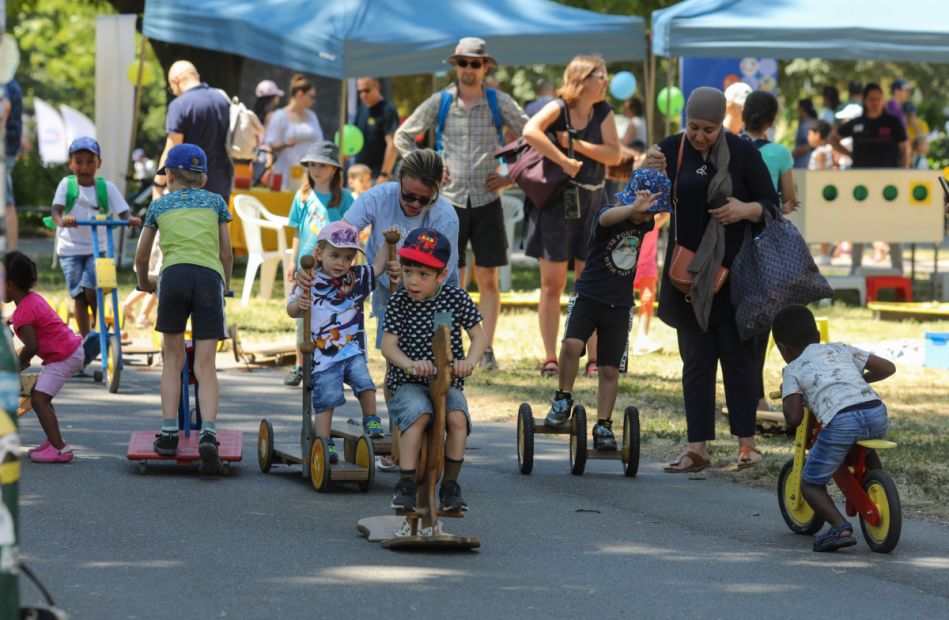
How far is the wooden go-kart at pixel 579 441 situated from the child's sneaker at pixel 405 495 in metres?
1.94

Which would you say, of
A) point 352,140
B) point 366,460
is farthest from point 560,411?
point 352,140

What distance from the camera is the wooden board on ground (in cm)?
1645

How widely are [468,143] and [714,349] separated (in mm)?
3478

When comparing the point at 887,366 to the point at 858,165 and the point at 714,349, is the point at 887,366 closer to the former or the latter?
the point at 714,349

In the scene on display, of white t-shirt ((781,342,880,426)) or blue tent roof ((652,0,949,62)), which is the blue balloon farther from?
white t-shirt ((781,342,880,426))

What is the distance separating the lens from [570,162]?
1151 centimetres

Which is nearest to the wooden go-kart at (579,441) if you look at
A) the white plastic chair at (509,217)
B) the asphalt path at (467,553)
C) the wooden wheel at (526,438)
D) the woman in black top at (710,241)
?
the wooden wheel at (526,438)

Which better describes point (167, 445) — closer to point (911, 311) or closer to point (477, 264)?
point (477, 264)

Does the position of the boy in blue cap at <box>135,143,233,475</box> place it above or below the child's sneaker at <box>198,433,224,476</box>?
above

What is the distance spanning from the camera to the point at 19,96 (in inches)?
569

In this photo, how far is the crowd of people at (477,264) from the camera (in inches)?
278

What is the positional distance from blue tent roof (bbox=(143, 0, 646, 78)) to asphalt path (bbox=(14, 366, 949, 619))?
7361mm

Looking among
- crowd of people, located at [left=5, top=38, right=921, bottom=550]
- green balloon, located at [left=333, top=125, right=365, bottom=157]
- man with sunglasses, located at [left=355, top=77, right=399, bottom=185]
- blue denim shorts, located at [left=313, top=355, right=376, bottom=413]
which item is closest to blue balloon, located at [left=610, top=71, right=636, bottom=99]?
man with sunglasses, located at [left=355, top=77, right=399, bottom=185]

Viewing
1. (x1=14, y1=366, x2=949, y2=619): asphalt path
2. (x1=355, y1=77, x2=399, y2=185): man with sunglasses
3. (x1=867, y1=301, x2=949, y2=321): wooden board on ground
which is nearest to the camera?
(x1=14, y1=366, x2=949, y2=619): asphalt path
